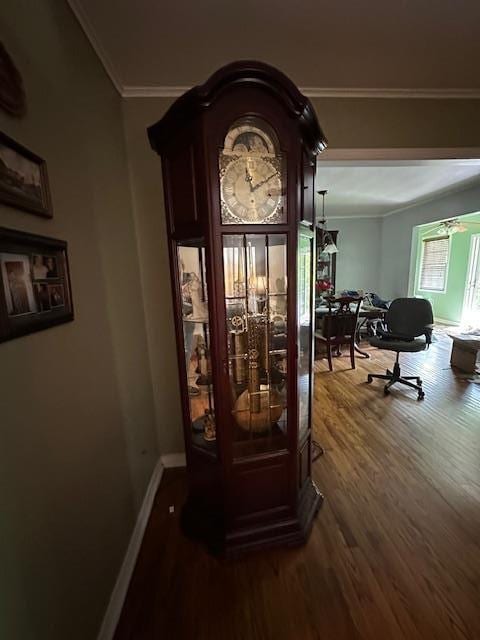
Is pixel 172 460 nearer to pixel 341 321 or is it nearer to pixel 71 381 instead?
pixel 71 381

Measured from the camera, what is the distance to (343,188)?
4367mm

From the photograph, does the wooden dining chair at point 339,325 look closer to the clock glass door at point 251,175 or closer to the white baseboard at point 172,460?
the white baseboard at point 172,460

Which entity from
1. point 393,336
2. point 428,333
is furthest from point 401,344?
point 428,333

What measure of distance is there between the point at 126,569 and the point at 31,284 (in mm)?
1459

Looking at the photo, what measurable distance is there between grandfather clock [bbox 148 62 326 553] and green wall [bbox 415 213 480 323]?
5.96 m

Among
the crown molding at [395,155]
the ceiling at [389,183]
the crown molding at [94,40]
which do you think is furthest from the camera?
the ceiling at [389,183]

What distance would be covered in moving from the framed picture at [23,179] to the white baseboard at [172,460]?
1875mm

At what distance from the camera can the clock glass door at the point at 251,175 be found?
1163 millimetres

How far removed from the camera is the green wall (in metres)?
5.55

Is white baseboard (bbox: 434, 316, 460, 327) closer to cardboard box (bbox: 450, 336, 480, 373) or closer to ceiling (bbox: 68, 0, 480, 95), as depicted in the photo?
cardboard box (bbox: 450, 336, 480, 373)

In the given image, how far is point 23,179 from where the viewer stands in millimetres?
814

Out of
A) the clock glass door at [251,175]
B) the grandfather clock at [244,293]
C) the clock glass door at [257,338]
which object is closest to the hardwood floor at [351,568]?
the grandfather clock at [244,293]

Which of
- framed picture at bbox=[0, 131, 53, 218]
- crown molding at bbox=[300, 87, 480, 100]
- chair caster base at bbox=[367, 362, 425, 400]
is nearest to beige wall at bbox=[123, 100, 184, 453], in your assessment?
framed picture at bbox=[0, 131, 53, 218]

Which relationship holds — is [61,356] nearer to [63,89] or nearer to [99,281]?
[99,281]
